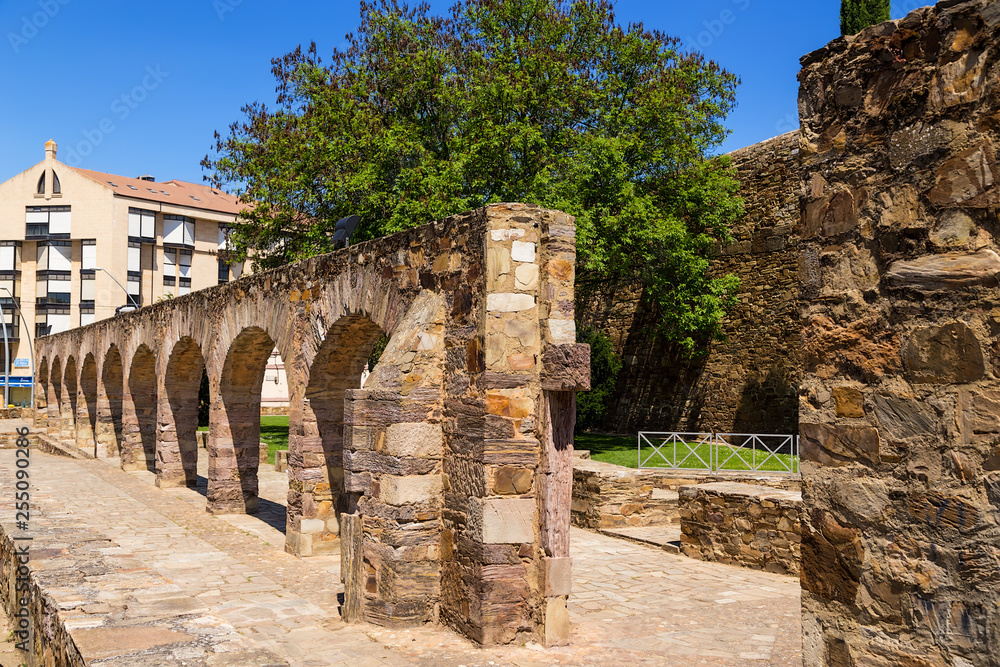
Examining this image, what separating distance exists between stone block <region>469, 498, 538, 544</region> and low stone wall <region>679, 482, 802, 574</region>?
346 centimetres

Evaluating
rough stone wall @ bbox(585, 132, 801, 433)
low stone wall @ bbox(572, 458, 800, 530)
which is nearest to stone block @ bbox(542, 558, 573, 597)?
low stone wall @ bbox(572, 458, 800, 530)

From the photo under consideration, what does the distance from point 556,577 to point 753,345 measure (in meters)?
13.7

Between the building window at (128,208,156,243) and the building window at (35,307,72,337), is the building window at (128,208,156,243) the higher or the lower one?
the higher one

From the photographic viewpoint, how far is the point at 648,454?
16.0 metres

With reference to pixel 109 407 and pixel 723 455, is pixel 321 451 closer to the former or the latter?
pixel 723 455

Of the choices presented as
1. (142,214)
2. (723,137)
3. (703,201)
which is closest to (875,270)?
(703,201)

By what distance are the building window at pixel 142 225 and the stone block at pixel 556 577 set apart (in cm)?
3884

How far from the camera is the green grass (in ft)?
48.1

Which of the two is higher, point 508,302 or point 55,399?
point 508,302

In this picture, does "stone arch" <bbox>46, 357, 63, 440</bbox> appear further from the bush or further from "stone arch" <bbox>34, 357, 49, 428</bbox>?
the bush

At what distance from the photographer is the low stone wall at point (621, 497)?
36.6 feet

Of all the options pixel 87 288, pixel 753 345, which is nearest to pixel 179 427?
pixel 753 345

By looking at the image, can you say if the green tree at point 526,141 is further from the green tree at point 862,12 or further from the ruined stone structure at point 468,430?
the ruined stone structure at point 468,430

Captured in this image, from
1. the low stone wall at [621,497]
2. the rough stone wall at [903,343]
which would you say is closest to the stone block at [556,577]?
the rough stone wall at [903,343]
